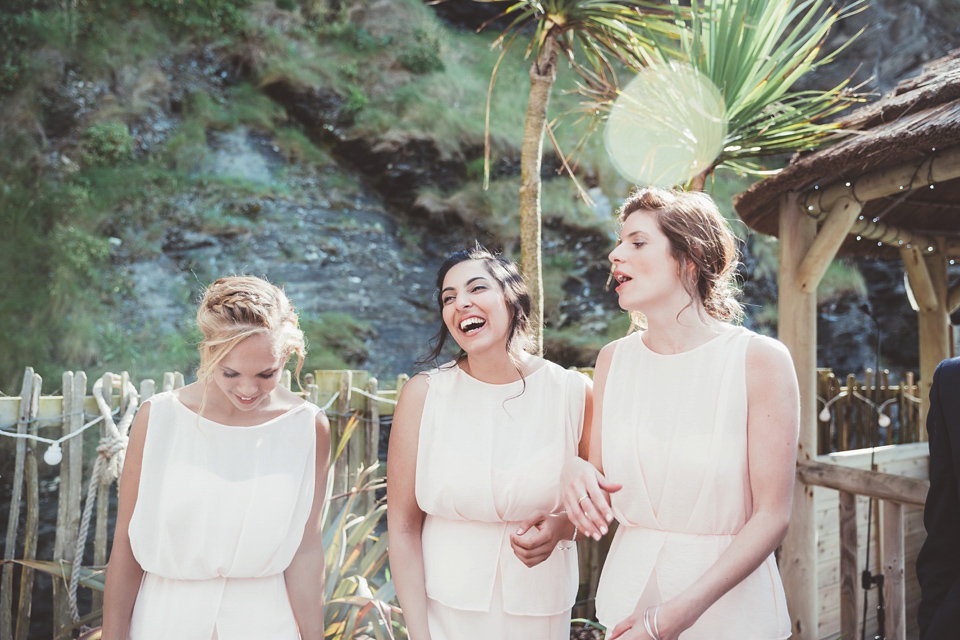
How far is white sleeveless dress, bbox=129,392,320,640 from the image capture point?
1.71 metres

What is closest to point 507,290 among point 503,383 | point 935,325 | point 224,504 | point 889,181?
point 503,383

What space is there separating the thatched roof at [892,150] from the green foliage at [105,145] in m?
10.2

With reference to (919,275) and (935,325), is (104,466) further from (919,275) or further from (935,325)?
(935,325)

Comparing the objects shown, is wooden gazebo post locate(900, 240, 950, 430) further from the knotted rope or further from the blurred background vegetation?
the knotted rope

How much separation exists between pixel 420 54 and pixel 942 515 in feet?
46.8

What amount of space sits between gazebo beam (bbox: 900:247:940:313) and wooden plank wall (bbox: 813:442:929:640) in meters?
1.34

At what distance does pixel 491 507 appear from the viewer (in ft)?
6.06

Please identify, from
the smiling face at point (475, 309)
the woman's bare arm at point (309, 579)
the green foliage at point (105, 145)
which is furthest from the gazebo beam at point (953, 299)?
the green foliage at point (105, 145)

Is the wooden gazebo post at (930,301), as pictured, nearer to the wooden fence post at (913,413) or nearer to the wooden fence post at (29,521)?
the wooden fence post at (913,413)

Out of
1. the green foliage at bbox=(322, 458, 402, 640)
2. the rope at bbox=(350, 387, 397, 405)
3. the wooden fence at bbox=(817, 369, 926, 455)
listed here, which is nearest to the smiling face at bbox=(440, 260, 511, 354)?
the green foliage at bbox=(322, 458, 402, 640)

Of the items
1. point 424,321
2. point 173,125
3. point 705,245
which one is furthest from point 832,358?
point 173,125

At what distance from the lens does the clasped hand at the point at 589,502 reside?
1.48 m

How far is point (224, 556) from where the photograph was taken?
5.66 feet

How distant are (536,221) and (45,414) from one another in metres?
2.78
